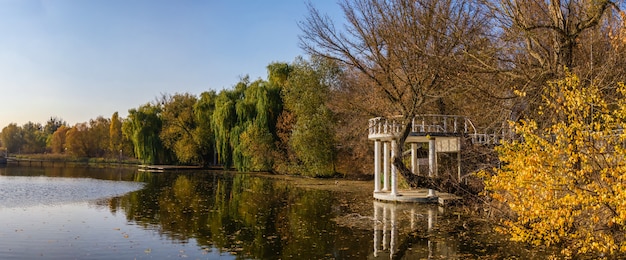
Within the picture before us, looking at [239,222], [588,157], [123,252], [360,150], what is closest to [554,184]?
[588,157]

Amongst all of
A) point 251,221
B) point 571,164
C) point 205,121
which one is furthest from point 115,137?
point 571,164

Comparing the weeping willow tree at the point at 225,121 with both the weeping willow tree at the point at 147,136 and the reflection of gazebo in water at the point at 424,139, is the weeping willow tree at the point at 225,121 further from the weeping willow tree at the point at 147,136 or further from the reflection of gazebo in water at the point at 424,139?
the reflection of gazebo in water at the point at 424,139

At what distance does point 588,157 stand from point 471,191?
9.97 meters

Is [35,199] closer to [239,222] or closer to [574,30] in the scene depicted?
[239,222]

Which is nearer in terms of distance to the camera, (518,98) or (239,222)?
(518,98)

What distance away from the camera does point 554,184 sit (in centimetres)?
734

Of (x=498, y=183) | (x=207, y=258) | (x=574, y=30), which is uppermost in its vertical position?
(x=574, y=30)

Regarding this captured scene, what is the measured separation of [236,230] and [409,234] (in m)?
4.52

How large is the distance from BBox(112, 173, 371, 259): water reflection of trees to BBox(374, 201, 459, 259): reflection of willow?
0.54m

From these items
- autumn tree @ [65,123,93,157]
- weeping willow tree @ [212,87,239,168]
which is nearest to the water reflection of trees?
weeping willow tree @ [212,87,239,168]

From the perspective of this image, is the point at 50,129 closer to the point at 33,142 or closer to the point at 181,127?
the point at 33,142

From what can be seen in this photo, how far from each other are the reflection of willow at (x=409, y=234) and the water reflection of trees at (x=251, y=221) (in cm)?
54

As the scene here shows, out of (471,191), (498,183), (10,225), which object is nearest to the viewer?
(498,183)

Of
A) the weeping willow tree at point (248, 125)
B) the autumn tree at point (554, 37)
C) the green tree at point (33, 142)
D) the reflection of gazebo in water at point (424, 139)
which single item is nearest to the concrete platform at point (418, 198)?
the reflection of gazebo in water at point (424, 139)
